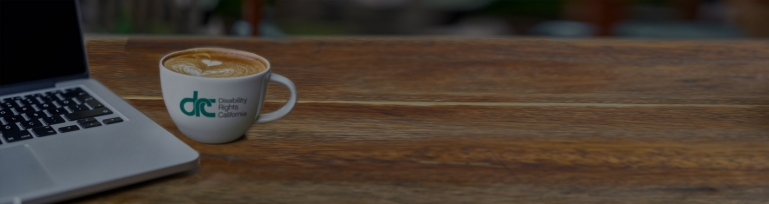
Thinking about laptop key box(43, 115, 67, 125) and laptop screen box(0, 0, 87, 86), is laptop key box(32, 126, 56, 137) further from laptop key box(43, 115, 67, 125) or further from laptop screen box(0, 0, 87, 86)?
laptop screen box(0, 0, 87, 86)

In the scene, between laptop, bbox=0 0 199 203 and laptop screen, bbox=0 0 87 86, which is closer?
laptop, bbox=0 0 199 203

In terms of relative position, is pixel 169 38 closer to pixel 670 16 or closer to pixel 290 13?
pixel 290 13

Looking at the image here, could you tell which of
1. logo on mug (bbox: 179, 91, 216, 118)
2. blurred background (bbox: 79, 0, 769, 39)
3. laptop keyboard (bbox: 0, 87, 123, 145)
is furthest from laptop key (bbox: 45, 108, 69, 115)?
blurred background (bbox: 79, 0, 769, 39)

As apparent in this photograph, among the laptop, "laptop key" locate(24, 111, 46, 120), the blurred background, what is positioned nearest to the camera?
the laptop

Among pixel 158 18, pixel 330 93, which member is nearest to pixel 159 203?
pixel 330 93

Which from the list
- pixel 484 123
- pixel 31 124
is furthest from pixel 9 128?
pixel 484 123

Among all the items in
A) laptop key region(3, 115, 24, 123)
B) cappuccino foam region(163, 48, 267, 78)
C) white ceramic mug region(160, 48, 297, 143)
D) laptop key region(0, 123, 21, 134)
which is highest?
cappuccino foam region(163, 48, 267, 78)

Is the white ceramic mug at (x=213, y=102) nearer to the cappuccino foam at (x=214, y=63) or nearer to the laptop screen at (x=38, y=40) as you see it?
the cappuccino foam at (x=214, y=63)
